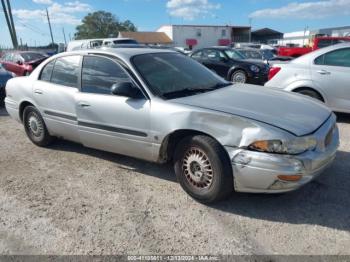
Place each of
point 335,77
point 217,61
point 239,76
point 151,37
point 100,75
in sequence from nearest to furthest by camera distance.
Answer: point 100,75 < point 335,77 < point 239,76 < point 217,61 < point 151,37

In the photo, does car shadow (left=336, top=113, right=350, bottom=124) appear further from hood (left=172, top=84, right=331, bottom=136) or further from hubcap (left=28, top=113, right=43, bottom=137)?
hubcap (left=28, top=113, right=43, bottom=137)

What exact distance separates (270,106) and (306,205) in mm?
1067

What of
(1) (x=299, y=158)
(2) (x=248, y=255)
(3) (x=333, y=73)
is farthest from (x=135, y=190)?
(3) (x=333, y=73)

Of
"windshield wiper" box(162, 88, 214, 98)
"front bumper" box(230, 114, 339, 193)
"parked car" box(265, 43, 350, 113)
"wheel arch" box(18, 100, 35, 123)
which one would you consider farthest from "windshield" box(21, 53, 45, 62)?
"front bumper" box(230, 114, 339, 193)

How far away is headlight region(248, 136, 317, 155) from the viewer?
2.81 metres

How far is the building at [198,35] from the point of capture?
57.3m

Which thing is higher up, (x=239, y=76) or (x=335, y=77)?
(x=335, y=77)

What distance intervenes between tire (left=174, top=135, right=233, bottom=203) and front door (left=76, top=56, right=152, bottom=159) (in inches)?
18.0

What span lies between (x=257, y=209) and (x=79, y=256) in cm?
173

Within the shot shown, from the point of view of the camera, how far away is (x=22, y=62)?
567 inches

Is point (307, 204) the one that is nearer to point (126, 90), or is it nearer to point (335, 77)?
point (126, 90)

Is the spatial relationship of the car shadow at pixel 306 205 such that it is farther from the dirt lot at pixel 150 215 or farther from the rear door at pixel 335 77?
the rear door at pixel 335 77

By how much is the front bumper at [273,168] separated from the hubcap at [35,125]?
3.34 meters

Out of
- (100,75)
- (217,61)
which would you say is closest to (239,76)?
(217,61)
